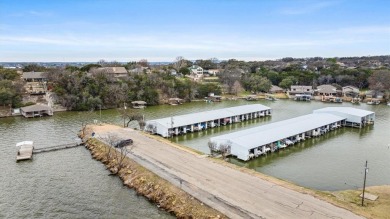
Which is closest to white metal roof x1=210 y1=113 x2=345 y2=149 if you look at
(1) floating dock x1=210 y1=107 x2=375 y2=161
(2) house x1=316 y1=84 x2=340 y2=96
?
(1) floating dock x1=210 y1=107 x2=375 y2=161

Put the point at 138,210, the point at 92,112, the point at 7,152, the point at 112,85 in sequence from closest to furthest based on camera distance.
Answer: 1. the point at 138,210
2. the point at 7,152
3. the point at 92,112
4. the point at 112,85

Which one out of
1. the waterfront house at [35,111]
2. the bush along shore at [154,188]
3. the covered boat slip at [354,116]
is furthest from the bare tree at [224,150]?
the waterfront house at [35,111]

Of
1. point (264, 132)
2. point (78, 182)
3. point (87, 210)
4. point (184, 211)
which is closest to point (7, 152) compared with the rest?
point (78, 182)

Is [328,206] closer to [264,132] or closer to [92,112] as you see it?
[264,132]

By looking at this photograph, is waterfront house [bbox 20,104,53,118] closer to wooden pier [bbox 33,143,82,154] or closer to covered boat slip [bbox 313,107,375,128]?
wooden pier [bbox 33,143,82,154]

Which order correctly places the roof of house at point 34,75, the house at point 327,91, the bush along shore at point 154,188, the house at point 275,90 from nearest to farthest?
the bush along shore at point 154,188 → the house at point 327,91 → the roof of house at point 34,75 → the house at point 275,90

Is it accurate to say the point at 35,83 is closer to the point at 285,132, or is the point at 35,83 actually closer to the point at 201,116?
the point at 201,116

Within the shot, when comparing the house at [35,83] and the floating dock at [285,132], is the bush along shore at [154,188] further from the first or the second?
the house at [35,83]
